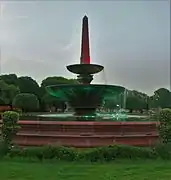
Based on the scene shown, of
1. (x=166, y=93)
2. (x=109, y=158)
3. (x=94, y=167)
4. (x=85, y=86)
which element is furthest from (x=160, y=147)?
(x=166, y=93)

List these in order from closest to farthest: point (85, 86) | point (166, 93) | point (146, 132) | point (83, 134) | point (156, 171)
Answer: point (156, 171), point (83, 134), point (146, 132), point (85, 86), point (166, 93)

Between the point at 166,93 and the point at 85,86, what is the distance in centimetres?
2337

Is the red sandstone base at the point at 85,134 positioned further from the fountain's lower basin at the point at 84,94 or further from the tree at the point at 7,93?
the tree at the point at 7,93

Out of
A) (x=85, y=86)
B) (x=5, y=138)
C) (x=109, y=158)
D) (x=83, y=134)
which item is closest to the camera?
(x=109, y=158)

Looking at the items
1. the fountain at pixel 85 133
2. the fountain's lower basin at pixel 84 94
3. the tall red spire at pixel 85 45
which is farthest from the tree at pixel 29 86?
the fountain at pixel 85 133

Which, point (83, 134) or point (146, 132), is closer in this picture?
point (83, 134)

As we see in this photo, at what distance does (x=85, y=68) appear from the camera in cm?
1340

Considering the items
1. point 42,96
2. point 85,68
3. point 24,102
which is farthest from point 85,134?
point 42,96

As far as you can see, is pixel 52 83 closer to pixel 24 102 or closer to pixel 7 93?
pixel 7 93

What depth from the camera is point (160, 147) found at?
823 cm

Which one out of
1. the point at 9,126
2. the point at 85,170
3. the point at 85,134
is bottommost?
the point at 85,170

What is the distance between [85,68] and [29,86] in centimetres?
2853

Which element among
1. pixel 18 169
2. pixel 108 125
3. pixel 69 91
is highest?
pixel 69 91

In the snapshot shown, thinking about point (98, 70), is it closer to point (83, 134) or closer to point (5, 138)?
point (83, 134)
